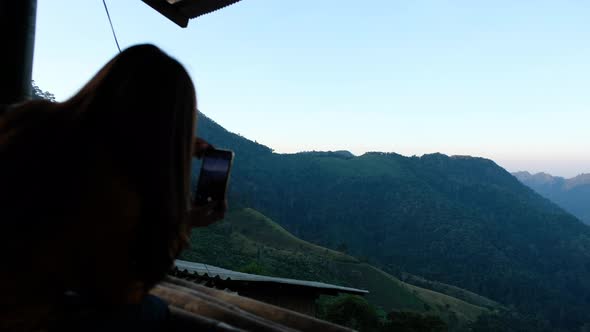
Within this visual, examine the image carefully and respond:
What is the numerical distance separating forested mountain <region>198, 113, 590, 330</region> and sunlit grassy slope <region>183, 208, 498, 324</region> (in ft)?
35.3

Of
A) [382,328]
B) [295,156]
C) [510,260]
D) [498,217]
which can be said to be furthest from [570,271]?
[382,328]

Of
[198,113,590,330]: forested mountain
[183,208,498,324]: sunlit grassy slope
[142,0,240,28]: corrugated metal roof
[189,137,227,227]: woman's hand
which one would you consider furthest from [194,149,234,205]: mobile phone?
[198,113,590,330]: forested mountain

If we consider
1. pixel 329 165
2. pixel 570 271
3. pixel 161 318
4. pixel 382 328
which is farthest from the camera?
pixel 329 165

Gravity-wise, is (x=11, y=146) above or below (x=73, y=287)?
above

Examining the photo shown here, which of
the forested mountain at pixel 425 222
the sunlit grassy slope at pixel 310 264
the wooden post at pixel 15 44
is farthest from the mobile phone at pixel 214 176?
the forested mountain at pixel 425 222

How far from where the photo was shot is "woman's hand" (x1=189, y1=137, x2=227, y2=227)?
1419 mm

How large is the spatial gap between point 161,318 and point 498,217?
126133mm

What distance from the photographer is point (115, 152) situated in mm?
1185

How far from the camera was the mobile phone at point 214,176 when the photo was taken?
1515 mm

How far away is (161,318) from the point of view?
1545mm

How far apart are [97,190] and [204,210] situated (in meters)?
0.36

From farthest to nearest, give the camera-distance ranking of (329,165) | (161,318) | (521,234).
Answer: (329,165)
(521,234)
(161,318)

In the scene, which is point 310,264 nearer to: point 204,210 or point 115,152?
point 204,210

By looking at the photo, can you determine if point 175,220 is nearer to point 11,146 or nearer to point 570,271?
point 11,146
